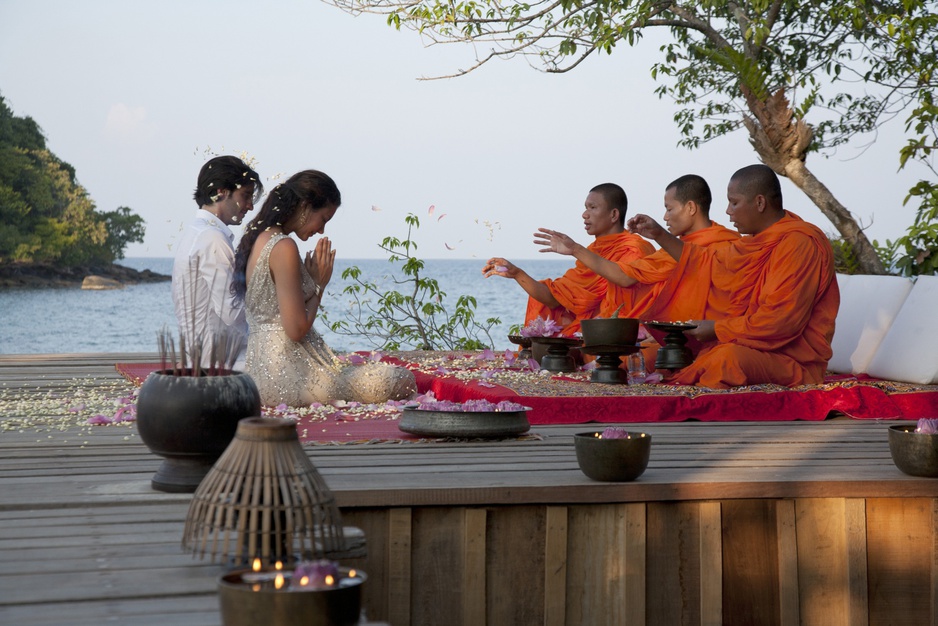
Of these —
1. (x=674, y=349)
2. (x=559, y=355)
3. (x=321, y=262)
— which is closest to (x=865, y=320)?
(x=674, y=349)

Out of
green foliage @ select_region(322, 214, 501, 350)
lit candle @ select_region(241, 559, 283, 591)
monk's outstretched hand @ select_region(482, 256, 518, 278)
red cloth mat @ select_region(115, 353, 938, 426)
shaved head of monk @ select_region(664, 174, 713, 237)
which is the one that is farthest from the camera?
green foliage @ select_region(322, 214, 501, 350)

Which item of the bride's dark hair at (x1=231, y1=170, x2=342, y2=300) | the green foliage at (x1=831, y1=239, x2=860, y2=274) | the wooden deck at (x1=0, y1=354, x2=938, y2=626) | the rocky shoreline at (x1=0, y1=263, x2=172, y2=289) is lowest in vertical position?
the wooden deck at (x1=0, y1=354, x2=938, y2=626)

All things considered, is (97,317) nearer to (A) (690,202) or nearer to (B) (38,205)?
(B) (38,205)

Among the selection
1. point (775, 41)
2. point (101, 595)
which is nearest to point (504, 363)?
point (101, 595)

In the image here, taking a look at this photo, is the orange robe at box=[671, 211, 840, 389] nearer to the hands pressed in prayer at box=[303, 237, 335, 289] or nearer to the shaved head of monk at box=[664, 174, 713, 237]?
the shaved head of monk at box=[664, 174, 713, 237]

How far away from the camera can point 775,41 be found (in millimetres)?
9844

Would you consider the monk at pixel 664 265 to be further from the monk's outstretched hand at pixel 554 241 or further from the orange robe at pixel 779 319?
the orange robe at pixel 779 319

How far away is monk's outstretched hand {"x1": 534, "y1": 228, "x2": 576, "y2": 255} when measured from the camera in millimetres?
5926

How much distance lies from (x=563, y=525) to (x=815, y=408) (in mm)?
2068

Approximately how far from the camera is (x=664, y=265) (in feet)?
20.4

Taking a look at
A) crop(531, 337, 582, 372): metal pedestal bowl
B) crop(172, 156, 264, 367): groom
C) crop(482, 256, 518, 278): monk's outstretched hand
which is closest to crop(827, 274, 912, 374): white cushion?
crop(531, 337, 582, 372): metal pedestal bowl

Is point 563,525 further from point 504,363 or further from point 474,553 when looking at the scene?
point 504,363

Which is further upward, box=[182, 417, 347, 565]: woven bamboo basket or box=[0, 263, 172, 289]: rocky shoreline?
box=[0, 263, 172, 289]: rocky shoreline

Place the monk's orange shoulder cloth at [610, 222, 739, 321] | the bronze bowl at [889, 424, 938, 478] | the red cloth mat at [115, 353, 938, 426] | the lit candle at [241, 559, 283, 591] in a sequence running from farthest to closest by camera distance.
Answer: the monk's orange shoulder cloth at [610, 222, 739, 321]
the red cloth mat at [115, 353, 938, 426]
the bronze bowl at [889, 424, 938, 478]
the lit candle at [241, 559, 283, 591]
